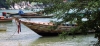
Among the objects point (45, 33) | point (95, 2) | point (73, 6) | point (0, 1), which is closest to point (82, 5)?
point (73, 6)

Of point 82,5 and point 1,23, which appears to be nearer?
point 82,5

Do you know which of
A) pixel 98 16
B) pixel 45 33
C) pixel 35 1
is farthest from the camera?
pixel 45 33

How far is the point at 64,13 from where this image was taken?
751 centimetres

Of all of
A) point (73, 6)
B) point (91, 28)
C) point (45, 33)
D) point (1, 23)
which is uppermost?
point (73, 6)

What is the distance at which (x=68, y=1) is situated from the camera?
7.55 meters

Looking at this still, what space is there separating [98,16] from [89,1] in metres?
0.42

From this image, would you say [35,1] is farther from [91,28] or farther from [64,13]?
[91,28]

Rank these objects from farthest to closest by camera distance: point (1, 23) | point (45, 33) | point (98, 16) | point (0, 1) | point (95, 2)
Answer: point (0, 1) < point (1, 23) < point (45, 33) < point (98, 16) < point (95, 2)

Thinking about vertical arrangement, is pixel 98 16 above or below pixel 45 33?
above

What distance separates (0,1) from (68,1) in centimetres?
10391

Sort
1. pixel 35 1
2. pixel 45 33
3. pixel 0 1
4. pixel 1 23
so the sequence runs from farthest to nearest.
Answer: pixel 0 1
pixel 1 23
pixel 45 33
pixel 35 1

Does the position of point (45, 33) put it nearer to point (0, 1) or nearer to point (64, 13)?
point (64, 13)

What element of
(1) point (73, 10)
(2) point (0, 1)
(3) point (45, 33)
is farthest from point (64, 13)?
(2) point (0, 1)

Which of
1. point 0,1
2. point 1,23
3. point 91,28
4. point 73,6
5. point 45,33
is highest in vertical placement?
point 73,6
